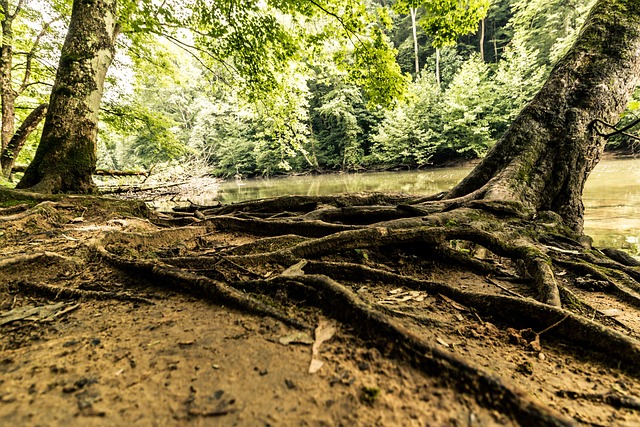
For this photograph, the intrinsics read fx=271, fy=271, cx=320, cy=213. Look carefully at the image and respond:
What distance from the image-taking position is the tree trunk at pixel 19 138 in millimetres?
7672

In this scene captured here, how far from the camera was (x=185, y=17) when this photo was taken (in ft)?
22.3

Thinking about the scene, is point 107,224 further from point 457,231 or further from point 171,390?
point 457,231

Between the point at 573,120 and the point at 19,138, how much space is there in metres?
13.2

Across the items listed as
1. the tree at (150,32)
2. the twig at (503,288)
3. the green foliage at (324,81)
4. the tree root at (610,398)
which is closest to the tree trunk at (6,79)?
the green foliage at (324,81)

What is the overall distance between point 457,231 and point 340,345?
6.09ft

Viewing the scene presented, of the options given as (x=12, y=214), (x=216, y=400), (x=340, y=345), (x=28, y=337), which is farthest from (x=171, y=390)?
(x=12, y=214)

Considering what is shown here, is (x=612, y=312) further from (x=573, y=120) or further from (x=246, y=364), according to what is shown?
(x=573, y=120)

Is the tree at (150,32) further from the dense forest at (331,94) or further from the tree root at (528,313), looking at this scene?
the tree root at (528,313)

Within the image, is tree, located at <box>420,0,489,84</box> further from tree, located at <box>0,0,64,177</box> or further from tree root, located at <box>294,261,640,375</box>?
tree, located at <box>0,0,64,177</box>

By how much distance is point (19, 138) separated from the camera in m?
8.05

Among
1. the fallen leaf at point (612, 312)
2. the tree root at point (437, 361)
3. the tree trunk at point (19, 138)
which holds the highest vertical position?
the tree trunk at point (19, 138)

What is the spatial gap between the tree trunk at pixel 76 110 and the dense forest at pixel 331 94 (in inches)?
26.1

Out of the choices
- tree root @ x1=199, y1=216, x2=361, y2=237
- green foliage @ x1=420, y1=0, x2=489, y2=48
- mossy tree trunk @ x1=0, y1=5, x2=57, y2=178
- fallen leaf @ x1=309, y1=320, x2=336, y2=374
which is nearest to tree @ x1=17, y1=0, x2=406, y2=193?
green foliage @ x1=420, y1=0, x2=489, y2=48

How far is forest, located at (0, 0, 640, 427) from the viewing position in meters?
1.05
